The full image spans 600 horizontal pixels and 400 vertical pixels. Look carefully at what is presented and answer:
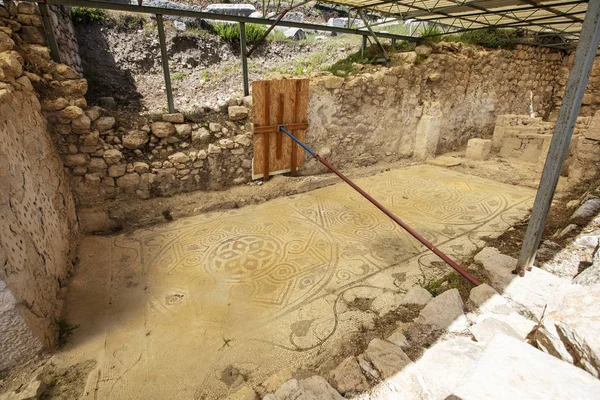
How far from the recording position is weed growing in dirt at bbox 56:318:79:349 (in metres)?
2.71

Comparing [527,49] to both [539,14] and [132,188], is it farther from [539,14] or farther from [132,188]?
[132,188]

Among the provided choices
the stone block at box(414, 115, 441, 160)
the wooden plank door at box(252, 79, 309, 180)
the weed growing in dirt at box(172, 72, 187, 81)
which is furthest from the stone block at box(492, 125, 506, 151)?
the weed growing in dirt at box(172, 72, 187, 81)

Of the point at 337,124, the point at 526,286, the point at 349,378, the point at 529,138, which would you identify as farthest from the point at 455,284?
the point at 529,138

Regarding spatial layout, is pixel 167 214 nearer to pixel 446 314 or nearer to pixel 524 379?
pixel 446 314

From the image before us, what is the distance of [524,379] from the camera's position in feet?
3.85

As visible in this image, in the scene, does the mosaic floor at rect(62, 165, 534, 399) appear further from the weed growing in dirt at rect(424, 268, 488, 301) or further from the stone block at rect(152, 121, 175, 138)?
the stone block at rect(152, 121, 175, 138)

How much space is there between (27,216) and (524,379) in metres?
3.77

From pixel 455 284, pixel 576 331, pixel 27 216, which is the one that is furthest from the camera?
pixel 455 284

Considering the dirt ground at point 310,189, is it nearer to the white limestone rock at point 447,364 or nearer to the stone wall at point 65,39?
the white limestone rock at point 447,364

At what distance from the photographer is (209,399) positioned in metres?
2.31

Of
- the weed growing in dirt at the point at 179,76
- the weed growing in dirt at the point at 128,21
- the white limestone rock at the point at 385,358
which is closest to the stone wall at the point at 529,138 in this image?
the white limestone rock at the point at 385,358

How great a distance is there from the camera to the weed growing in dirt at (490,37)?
8.80 metres

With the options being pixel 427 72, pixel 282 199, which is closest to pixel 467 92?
pixel 427 72

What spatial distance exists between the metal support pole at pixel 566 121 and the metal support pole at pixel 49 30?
18.1 ft
